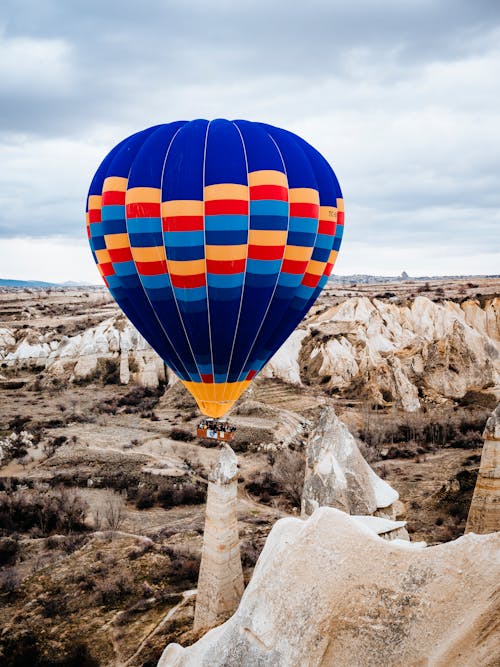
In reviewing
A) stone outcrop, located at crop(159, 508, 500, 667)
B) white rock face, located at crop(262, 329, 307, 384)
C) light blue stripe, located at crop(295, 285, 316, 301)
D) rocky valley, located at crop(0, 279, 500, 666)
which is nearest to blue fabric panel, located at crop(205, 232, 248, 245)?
light blue stripe, located at crop(295, 285, 316, 301)

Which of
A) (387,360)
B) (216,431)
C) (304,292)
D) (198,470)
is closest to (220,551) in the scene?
(216,431)

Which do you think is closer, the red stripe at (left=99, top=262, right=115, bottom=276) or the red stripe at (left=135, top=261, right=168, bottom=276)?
the red stripe at (left=135, top=261, right=168, bottom=276)

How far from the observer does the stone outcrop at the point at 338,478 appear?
378 inches

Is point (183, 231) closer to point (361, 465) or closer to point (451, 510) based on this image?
point (361, 465)

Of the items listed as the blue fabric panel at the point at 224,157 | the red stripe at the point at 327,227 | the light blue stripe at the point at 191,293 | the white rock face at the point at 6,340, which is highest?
the blue fabric panel at the point at 224,157

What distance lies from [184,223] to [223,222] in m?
0.58

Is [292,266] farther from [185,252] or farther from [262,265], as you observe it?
Result: [185,252]

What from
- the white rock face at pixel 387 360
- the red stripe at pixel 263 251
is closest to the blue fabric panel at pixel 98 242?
the red stripe at pixel 263 251

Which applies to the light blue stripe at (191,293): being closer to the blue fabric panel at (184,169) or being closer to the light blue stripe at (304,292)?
the blue fabric panel at (184,169)

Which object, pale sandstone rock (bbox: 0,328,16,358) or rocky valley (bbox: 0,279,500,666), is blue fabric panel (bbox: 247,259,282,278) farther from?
pale sandstone rock (bbox: 0,328,16,358)

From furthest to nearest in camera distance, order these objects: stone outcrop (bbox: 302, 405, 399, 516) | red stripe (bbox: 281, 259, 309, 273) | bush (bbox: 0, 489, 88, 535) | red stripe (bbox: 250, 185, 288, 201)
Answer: bush (bbox: 0, 489, 88, 535), stone outcrop (bbox: 302, 405, 399, 516), red stripe (bbox: 281, 259, 309, 273), red stripe (bbox: 250, 185, 288, 201)

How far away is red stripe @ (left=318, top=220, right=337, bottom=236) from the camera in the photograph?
26.8 ft

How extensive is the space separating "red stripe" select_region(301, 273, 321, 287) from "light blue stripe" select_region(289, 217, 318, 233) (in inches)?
37.0

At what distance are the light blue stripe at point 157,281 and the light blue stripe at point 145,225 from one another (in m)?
0.70
